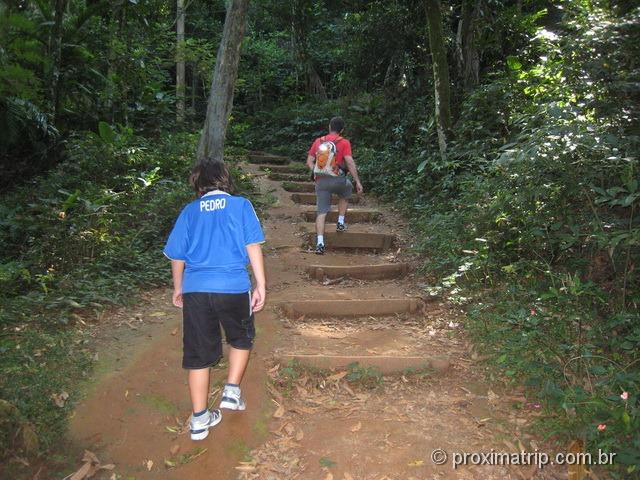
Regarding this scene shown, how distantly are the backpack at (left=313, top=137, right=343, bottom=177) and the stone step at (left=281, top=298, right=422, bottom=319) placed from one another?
7.32ft

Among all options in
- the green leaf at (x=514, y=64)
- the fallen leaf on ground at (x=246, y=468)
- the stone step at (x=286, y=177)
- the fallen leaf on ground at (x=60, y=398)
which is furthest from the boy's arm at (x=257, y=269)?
the stone step at (x=286, y=177)

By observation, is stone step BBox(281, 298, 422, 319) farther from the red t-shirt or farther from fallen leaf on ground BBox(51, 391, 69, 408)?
the red t-shirt

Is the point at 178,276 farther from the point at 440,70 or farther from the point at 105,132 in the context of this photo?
the point at 105,132

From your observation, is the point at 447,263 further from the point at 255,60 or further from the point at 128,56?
the point at 255,60

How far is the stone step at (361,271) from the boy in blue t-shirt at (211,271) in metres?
3.10

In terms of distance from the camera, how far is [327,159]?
22.4ft

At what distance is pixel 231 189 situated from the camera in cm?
328

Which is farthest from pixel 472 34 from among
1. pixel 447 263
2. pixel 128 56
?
pixel 128 56

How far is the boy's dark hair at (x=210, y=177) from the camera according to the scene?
3209mm

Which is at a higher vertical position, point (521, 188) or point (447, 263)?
point (521, 188)

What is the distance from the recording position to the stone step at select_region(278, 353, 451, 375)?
4020mm

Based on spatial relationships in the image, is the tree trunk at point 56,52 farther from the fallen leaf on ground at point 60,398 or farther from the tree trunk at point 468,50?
the fallen leaf on ground at point 60,398

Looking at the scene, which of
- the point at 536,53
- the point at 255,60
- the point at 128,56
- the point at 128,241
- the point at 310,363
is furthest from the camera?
the point at 255,60

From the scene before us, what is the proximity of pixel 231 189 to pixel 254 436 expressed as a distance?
64.0 inches
